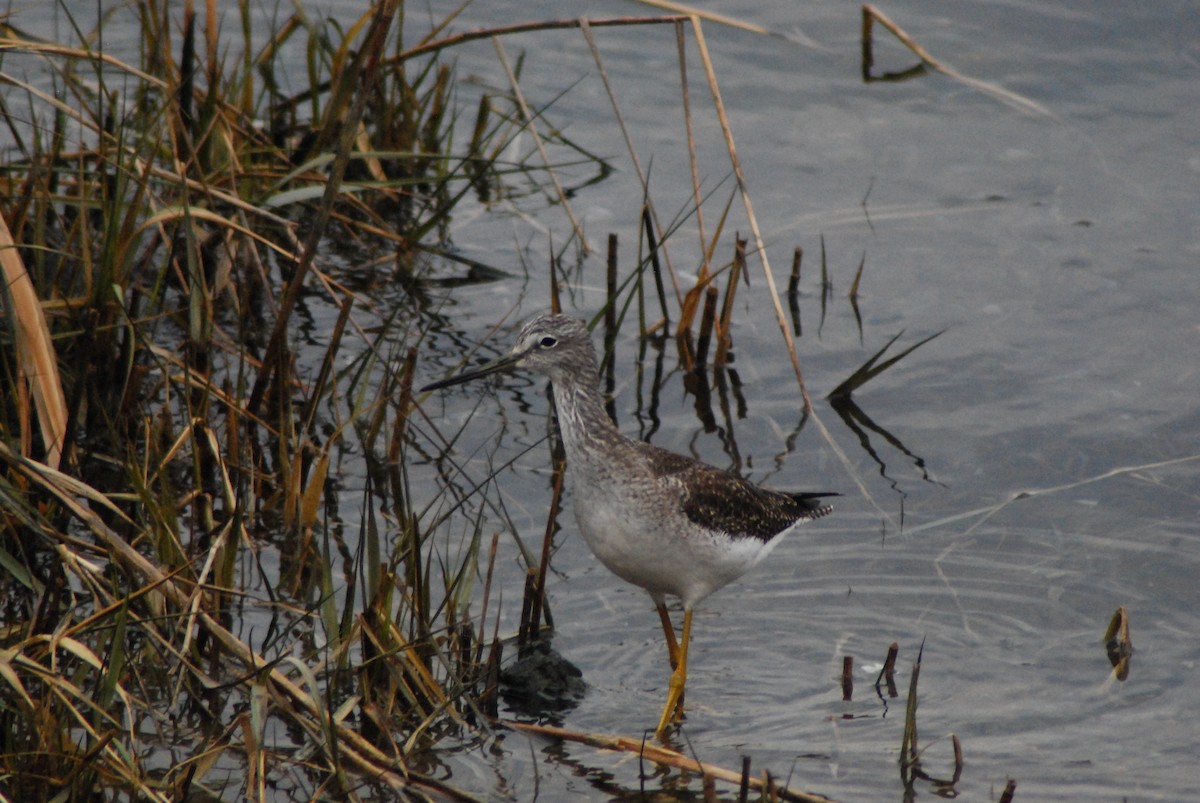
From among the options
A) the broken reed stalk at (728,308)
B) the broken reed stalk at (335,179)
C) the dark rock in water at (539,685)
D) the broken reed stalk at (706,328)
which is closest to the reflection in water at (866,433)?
the broken reed stalk at (728,308)

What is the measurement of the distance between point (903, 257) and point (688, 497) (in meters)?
4.78

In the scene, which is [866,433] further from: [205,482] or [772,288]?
[205,482]

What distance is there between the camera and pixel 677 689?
255 inches

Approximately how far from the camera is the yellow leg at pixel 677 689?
6.33 metres

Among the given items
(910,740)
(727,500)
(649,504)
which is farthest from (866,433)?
(910,740)

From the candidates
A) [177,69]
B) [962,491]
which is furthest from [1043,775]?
[177,69]

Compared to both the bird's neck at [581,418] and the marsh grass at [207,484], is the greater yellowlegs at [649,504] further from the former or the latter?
the marsh grass at [207,484]

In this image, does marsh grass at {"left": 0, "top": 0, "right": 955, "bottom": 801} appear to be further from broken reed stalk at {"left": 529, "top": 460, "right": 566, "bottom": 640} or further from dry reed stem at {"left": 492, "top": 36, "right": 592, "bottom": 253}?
dry reed stem at {"left": 492, "top": 36, "right": 592, "bottom": 253}

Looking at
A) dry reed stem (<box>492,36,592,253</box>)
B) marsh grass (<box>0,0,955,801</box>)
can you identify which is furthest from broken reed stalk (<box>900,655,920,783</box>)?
dry reed stem (<box>492,36,592,253</box>)

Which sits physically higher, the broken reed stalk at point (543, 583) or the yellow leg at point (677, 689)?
the broken reed stalk at point (543, 583)

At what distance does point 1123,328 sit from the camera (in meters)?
10.1

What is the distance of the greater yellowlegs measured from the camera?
6.57m

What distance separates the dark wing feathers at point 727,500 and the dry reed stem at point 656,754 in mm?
1294

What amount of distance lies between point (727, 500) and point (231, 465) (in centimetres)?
243
